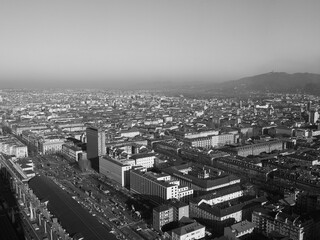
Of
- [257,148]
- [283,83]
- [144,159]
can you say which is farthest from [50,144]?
[283,83]

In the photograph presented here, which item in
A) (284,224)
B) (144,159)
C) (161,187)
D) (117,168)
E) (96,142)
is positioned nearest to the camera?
(284,224)

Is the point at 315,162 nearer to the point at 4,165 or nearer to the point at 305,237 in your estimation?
the point at 305,237

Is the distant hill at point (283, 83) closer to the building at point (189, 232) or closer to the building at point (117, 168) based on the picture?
the building at point (117, 168)

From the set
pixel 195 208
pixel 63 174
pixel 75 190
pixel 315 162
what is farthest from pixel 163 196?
pixel 315 162

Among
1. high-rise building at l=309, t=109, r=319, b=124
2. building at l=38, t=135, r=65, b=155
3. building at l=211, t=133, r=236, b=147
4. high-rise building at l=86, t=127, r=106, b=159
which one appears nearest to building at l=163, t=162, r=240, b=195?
high-rise building at l=86, t=127, r=106, b=159

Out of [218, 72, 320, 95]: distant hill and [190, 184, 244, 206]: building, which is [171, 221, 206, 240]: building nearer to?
[190, 184, 244, 206]: building

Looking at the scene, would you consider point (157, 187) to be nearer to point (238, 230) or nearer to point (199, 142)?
point (238, 230)

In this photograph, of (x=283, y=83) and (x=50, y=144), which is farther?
(x=283, y=83)

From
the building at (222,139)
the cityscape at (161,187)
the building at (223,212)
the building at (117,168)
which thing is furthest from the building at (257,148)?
the building at (223,212)
